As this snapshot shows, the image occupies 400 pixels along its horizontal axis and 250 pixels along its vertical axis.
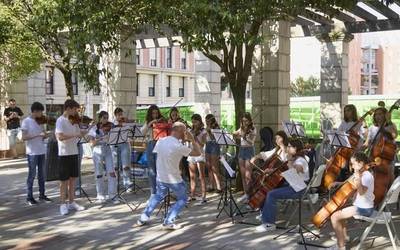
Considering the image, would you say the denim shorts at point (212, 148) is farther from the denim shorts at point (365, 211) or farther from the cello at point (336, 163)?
the denim shorts at point (365, 211)

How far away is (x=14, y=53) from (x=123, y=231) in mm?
9392

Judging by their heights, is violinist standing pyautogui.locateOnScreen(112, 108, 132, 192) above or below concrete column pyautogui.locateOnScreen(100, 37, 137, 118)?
below

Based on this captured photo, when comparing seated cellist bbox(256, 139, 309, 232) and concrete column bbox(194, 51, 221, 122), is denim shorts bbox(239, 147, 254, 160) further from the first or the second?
concrete column bbox(194, 51, 221, 122)

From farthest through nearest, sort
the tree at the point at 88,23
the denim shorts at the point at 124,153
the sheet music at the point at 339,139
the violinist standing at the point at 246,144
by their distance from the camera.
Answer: the denim shorts at the point at 124,153
the violinist standing at the point at 246,144
the tree at the point at 88,23
the sheet music at the point at 339,139

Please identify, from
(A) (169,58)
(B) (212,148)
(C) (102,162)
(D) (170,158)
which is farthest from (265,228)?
(A) (169,58)

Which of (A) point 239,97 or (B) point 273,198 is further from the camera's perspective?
(A) point 239,97

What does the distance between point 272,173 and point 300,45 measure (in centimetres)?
6527

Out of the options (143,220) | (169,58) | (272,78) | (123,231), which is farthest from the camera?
(169,58)

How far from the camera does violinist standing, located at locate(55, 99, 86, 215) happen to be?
9.57 m

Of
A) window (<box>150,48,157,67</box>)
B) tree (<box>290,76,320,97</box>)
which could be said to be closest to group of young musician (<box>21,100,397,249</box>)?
window (<box>150,48,157,67</box>)

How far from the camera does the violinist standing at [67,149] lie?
9.57 metres

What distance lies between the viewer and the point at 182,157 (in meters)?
9.66

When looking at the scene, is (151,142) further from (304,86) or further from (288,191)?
(304,86)

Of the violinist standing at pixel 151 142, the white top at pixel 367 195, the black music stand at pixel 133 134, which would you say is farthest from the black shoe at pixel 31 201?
the white top at pixel 367 195
